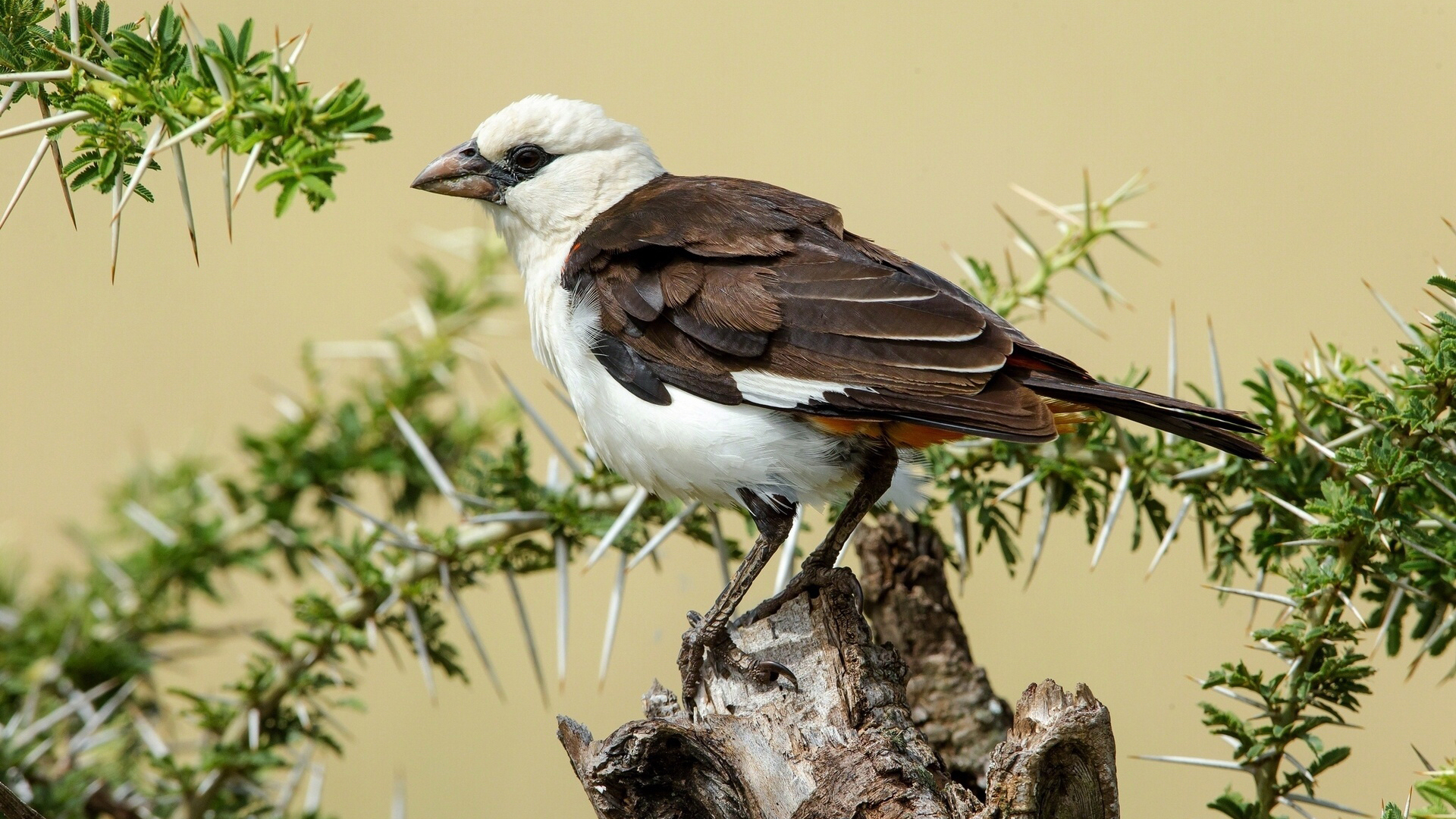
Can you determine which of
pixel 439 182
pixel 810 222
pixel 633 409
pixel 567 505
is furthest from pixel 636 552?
pixel 439 182

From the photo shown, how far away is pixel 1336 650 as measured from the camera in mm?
2252

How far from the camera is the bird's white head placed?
3.14 metres

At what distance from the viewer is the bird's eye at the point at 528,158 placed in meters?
3.20

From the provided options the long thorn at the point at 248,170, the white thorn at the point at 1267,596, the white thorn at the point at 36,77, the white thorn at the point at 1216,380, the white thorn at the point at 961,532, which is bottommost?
the white thorn at the point at 36,77

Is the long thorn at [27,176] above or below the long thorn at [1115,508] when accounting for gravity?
below

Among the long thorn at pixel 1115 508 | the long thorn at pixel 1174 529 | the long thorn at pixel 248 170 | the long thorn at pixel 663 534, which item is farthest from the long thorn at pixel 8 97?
the long thorn at pixel 1174 529

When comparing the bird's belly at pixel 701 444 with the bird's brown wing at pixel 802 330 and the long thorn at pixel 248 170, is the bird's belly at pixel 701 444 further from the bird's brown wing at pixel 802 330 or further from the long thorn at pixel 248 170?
the long thorn at pixel 248 170

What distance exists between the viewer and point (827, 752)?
205cm

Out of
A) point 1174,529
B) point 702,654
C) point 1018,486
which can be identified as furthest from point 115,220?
point 1174,529

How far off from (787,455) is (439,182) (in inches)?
53.2

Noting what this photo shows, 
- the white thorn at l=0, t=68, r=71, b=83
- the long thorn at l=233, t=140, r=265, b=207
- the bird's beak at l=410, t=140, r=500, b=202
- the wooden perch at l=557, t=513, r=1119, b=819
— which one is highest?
the bird's beak at l=410, t=140, r=500, b=202

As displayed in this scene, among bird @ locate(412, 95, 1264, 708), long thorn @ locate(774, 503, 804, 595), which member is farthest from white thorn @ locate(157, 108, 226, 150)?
long thorn @ locate(774, 503, 804, 595)

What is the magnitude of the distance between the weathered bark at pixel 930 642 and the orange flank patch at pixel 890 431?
484mm

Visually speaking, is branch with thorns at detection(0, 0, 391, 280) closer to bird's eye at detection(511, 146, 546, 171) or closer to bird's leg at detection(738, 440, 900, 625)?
bird's eye at detection(511, 146, 546, 171)
